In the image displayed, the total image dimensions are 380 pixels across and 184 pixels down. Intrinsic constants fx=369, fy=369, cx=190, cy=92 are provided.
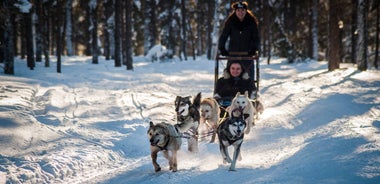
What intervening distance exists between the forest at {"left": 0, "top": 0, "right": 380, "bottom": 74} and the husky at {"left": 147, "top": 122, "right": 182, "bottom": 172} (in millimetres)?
9368

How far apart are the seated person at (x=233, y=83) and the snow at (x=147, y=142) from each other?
1008mm

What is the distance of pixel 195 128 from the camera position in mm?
6879

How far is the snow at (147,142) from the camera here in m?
5.11

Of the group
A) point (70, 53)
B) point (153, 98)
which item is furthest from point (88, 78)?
point (70, 53)

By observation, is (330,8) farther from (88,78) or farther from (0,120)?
(0,120)

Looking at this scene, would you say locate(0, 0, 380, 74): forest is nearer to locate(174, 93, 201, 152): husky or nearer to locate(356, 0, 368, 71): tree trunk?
locate(356, 0, 368, 71): tree trunk

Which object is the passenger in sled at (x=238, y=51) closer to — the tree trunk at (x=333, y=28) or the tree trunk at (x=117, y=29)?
the tree trunk at (x=333, y=28)

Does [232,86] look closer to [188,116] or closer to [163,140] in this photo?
[188,116]

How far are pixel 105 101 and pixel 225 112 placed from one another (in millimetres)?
4492

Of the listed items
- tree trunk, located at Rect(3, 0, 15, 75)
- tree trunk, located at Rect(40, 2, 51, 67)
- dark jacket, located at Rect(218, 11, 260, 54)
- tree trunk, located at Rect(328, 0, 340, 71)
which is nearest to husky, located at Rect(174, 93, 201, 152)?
dark jacket, located at Rect(218, 11, 260, 54)

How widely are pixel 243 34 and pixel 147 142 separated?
3783 mm

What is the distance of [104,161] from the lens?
20.9 feet

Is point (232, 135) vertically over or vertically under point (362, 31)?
under

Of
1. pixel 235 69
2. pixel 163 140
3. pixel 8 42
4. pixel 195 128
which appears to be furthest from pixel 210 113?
pixel 8 42
